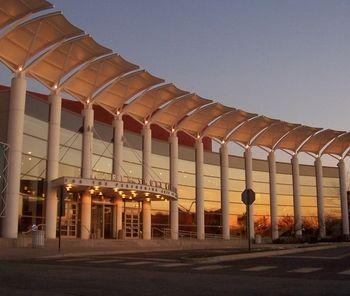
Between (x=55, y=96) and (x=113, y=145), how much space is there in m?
7.86

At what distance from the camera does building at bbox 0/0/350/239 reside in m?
32.6

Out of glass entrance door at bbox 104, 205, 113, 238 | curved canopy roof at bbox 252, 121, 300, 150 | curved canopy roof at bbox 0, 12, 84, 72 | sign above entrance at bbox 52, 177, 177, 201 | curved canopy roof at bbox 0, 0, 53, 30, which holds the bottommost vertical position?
glass entrance door at bbox 104, 205, 113, 238

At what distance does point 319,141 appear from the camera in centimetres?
6166

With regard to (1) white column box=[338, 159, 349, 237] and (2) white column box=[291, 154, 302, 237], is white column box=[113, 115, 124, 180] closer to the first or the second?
(2) white column box=[291, 154, 302, 237]

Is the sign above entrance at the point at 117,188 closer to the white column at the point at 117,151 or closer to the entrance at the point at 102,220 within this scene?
the entrance at the point at 102,220

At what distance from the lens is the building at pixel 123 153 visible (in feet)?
107

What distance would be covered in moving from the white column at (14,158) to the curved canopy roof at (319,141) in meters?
37.8

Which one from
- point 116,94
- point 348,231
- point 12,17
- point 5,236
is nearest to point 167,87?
point 116,94

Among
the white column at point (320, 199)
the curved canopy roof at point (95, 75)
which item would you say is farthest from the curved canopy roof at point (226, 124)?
the white column at point (320, 199)

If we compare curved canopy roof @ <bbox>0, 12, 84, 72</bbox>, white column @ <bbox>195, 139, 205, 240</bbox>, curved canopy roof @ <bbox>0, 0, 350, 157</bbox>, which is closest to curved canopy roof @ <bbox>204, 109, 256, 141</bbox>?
curved canopy roof @ <bbox>0, 0, 350, 157</bbox>

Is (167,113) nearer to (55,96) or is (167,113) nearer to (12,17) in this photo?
(55,96)

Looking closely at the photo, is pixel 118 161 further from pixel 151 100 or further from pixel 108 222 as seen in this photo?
pixel 151 100

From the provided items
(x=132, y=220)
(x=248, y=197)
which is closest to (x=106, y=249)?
(x=248, y=197)

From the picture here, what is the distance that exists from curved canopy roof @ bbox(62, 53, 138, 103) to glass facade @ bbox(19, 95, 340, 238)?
190 centimetres
